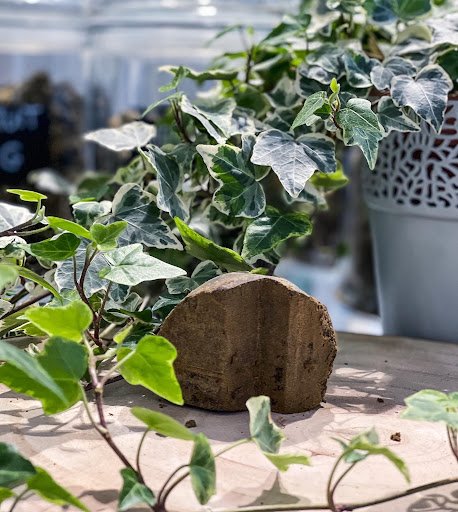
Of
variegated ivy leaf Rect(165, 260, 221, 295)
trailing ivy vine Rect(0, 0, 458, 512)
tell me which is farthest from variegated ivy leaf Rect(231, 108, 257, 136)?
variegated ivy leaf Rect(165, 260, 221, 295)

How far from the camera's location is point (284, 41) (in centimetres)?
66

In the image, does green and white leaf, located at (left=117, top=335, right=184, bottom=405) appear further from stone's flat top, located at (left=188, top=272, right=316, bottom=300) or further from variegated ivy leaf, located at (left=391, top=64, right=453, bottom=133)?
variegated ivy leaf, located at (left=391, top=64, right=453, bottom=133)

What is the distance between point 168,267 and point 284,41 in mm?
296

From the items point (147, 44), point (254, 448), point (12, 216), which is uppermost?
point (147, 44)

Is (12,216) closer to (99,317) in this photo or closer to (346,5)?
(99,317)

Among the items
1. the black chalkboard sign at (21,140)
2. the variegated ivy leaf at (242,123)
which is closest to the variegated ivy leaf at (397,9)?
the variegated ivy leaf at (242,123)

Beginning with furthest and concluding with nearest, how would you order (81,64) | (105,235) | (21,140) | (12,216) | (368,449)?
(81,64), (21,140), (12,216), (105,235), (368,449)

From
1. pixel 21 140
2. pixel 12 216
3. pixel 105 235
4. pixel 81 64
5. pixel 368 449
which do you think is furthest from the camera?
pixel 81 64

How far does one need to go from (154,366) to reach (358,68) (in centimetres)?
32

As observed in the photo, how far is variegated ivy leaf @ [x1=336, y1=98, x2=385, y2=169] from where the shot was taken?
1.62 feet

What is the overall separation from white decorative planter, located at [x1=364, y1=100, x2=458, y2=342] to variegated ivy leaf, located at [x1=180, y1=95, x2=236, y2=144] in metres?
A: 0.14

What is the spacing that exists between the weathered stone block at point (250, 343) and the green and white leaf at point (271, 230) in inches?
2.0

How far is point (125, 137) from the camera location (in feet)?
2.08

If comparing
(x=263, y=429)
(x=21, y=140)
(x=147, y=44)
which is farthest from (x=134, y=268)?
(x=147, y=44)
